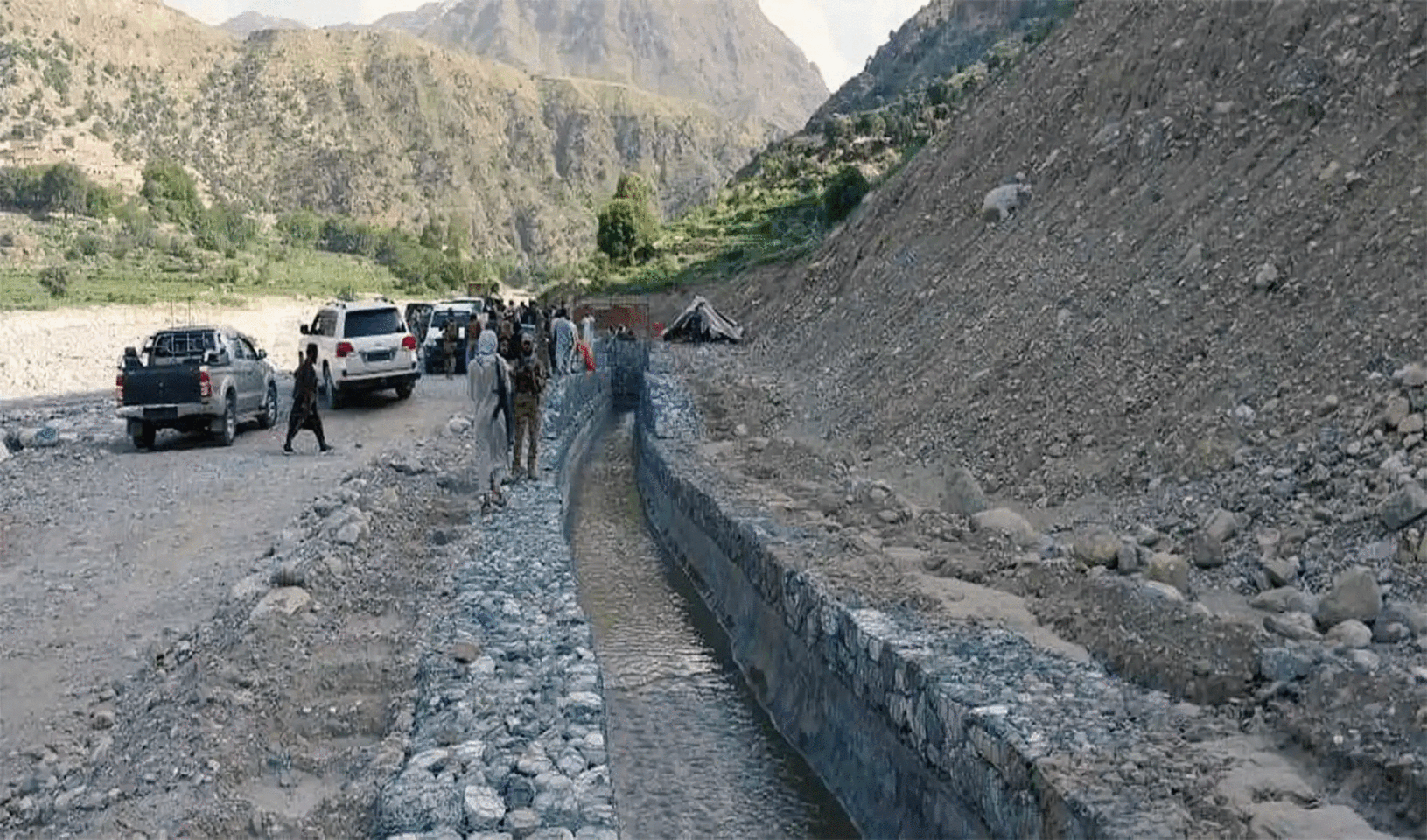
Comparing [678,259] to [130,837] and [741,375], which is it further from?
[130,837]

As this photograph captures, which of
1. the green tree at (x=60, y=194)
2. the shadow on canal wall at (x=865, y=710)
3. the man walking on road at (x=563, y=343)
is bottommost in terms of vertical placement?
the shadow on canal wall at (x=865, y=710)

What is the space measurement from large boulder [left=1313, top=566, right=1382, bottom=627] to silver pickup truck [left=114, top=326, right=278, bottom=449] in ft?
50.7

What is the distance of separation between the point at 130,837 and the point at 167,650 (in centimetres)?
313

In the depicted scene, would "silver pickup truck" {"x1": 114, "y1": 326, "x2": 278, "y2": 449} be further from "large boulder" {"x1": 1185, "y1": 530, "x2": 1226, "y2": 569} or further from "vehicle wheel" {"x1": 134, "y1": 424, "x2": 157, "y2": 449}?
"large boulder" {"x1": 1185, "y1": 530, "x2": 1226, "y2": 569}

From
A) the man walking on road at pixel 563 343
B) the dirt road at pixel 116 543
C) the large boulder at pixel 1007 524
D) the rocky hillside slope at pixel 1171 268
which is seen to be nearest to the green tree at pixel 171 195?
the man walking on road at pixel 563 343

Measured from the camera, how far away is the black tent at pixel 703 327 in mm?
37625

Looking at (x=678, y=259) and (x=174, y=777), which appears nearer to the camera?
(x=174, y=777)

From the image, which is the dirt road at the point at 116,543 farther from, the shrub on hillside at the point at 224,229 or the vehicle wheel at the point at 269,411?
the shrub on hillside at the point at 224,229

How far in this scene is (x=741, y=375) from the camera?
29219 millimetres

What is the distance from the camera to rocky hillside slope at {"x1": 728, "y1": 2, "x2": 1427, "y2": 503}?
11.6 m

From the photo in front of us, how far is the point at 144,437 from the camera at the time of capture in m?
18.2

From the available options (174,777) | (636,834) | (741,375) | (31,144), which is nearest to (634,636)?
(636,834)

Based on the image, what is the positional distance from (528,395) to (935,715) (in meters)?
8.12

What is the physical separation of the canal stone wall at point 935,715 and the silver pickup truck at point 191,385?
938 cm
